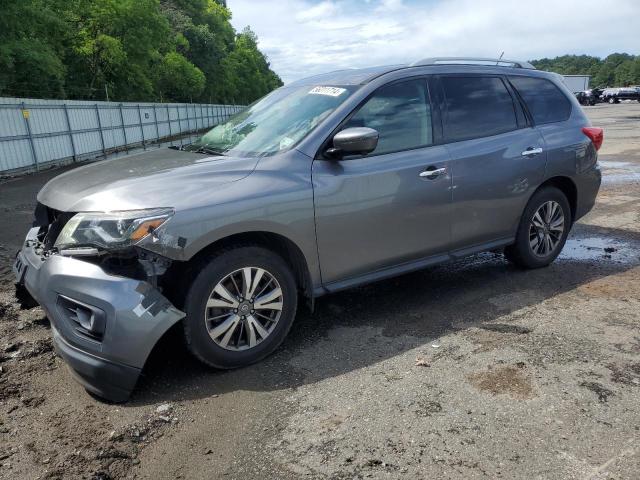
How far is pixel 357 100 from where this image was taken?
3.88 m

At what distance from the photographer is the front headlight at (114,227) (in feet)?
9.70

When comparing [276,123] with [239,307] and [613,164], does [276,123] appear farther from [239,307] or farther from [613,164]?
[613,164]

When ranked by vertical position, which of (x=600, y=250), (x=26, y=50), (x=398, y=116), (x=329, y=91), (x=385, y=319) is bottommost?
(x=600, y=250)

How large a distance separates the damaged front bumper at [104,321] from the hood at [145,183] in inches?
15.9

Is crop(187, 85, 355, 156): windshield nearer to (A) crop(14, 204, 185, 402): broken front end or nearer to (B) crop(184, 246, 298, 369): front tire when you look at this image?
(B) crop(184, 246, 298, 369): front tire

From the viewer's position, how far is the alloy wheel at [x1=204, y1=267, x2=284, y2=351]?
3.25 metres

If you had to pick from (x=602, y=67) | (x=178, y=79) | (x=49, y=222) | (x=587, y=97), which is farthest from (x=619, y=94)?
(x=602, y=67)

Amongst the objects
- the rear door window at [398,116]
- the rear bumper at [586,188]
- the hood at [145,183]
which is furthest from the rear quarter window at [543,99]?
the hood at [145,183]

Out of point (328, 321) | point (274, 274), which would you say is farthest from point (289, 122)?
point (328, 321)

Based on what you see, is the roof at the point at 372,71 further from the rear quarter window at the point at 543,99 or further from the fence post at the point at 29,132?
the fence post at the point at 29,132

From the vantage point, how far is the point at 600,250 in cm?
603

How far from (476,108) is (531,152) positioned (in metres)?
0.70

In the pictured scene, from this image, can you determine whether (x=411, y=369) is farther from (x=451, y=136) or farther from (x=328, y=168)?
(x=451, y=136)

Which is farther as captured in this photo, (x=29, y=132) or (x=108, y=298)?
(x=29, y=132)
